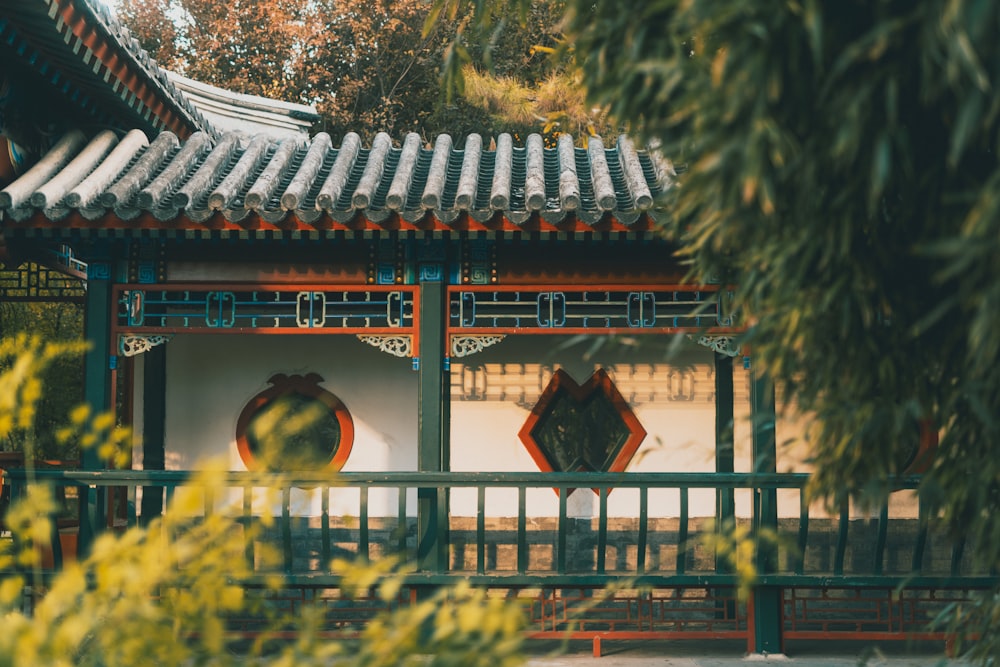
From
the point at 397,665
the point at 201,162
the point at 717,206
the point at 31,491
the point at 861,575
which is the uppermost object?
the point at 201,162

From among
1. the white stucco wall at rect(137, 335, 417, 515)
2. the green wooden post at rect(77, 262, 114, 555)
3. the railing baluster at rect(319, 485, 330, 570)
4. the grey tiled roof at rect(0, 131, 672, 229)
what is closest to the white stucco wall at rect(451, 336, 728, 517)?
the white stucco wall at rect(137, 335, 417, 515)

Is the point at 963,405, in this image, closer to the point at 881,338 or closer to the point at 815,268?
the point at 881,338

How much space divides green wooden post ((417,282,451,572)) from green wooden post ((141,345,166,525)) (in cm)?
251

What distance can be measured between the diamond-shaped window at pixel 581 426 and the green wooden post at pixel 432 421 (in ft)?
4.95

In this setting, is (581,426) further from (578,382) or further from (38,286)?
(38,286)

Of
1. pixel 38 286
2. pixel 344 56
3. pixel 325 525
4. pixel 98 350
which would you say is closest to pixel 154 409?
pixel 38 286

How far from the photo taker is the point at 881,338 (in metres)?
2.84

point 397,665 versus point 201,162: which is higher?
point 201,162

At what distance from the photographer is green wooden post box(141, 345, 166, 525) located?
7.91 metres

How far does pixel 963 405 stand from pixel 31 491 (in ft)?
7.55

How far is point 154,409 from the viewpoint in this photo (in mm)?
7941

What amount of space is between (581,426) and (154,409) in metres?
3.04

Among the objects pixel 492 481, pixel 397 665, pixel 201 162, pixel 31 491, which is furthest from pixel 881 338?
pixel 201 162

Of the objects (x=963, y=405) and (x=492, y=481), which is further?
(x=492, y=481)
